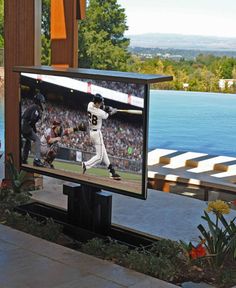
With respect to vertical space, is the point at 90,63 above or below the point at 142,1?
below

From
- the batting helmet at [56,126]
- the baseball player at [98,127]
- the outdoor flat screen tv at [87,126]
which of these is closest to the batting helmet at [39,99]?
the outdoor flat screen tv at [87,126]

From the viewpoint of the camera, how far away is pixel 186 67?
18.5 metres

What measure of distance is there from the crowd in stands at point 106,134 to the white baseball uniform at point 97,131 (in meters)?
0.04

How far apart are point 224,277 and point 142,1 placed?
2082cm

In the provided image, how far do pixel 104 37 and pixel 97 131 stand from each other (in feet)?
56.5

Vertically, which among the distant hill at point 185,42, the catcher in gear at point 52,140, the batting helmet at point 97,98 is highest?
the distant hill at point 185,42

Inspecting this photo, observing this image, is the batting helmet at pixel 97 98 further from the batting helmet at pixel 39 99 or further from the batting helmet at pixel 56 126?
the batting helmet at pixel 39 99

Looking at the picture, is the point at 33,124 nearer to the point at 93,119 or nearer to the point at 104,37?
the point at 93,119

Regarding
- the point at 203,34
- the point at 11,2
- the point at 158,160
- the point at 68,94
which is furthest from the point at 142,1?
the point at 68,94

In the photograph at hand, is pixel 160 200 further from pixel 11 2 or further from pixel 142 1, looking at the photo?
pixel 142 1

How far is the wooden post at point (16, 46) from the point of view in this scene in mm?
5773

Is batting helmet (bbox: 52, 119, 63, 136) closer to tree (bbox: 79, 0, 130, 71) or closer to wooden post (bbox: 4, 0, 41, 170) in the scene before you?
wooden post (bbox: 4, 0, 41, 170)

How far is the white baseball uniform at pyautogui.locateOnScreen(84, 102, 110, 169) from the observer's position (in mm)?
4066

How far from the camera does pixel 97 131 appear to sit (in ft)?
13.5
